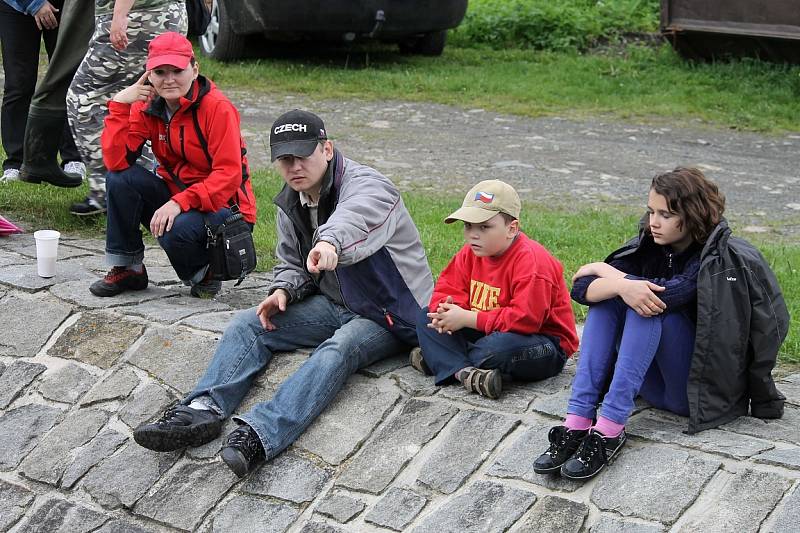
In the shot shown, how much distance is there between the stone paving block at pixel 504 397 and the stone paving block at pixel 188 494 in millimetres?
827

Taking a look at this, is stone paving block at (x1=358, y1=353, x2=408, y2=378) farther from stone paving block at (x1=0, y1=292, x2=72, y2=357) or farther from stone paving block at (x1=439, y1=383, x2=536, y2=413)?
stone paving block at (x1=0, y1=292, x2=72, y2=357)

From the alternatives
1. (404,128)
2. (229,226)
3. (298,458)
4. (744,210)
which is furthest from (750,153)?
(298,458)

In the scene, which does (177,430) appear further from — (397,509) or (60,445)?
(397,509)

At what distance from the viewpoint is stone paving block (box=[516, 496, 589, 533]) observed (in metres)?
3.60

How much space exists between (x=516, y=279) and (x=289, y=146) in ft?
3.20

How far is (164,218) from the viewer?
5082 mm

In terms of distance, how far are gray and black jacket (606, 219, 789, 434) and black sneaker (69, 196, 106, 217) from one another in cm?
383

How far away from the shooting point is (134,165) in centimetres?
531

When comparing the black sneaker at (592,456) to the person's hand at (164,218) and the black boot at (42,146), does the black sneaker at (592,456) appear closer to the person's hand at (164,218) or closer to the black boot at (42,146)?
the person's hand at (164,218)

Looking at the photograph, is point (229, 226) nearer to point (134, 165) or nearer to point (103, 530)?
point (134, 165)

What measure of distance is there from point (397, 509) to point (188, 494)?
815 millimetres

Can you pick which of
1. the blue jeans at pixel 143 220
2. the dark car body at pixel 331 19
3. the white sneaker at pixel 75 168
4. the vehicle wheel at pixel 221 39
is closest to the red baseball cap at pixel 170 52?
the blue jeans at pixel 143 220

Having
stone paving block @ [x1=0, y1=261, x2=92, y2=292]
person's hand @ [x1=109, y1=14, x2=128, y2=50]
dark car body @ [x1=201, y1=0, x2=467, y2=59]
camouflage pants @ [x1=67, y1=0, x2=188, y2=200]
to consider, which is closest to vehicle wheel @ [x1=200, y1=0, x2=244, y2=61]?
dark car body @ [x1=201, y1=0, x2=467, y2=59]

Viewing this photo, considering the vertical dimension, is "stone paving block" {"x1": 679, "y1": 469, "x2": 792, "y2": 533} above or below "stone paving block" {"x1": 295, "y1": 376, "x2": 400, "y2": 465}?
above
